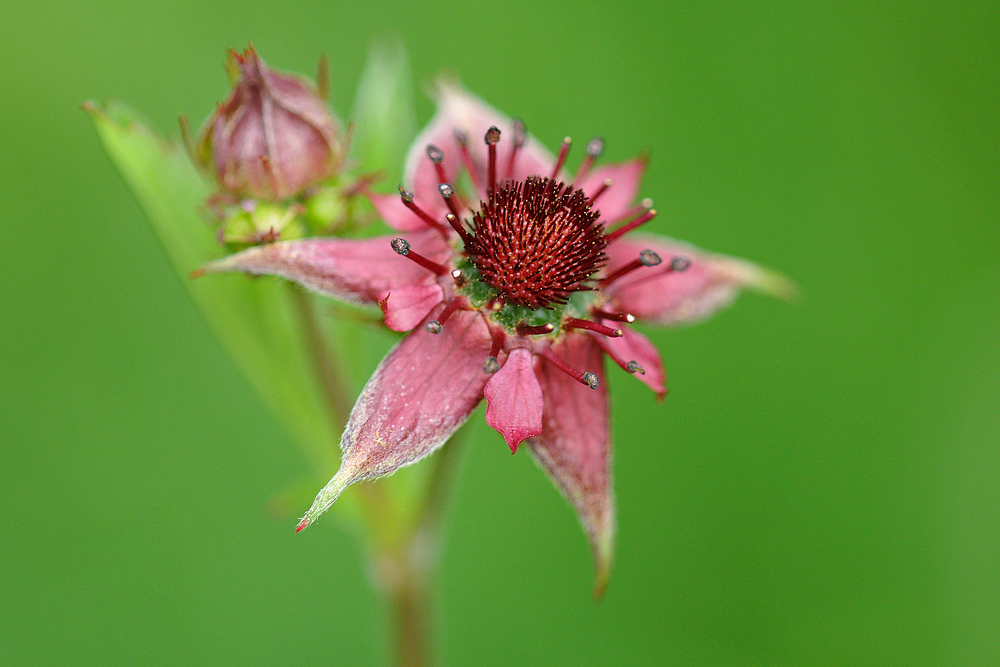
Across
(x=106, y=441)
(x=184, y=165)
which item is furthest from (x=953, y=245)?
(x=106, y=441)

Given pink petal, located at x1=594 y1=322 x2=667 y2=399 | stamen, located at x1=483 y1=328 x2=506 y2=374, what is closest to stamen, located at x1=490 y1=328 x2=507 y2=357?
stamen, located at x1=483 y1=328 x2=506 y2=374

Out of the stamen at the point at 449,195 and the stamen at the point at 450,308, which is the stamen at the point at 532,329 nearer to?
the stamen at the point at 450,308

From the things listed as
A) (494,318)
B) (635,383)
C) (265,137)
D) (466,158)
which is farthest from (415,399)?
(635,383)

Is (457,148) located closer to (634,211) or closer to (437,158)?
(437,158)

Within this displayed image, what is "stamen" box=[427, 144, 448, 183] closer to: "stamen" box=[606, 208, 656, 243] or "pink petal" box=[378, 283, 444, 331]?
"pink petal" box=[378, 283, 444, 331]

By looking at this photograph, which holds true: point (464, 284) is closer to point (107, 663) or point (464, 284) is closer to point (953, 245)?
point (107, 663)

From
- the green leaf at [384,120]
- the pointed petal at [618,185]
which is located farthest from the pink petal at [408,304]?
the green leaf at [384,120]
